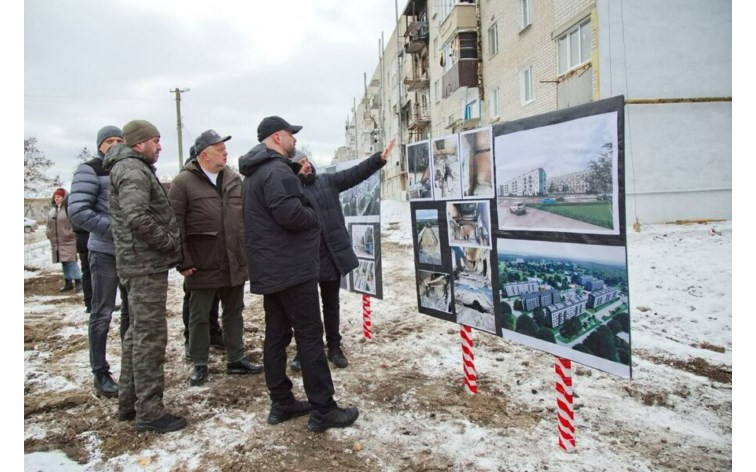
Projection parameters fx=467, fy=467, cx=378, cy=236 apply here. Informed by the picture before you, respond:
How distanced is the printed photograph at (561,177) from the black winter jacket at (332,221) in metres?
1.54

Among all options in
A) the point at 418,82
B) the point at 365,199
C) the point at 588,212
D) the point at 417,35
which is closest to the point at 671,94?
the point at 365,199

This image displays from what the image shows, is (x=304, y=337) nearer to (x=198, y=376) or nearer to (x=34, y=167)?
(x=198, y=376)

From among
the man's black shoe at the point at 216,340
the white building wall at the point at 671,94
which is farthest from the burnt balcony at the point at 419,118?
the man's black shoe at the point at 216,340

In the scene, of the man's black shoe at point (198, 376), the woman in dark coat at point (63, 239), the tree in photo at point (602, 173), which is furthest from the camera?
the woman in dark coat at point (63, 239)

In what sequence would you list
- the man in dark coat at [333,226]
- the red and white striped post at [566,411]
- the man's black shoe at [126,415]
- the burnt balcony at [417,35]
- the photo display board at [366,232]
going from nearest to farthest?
the red and white striped post at [566,411] < the man's black shoe at [126,415] < the man in dark coat at [333,226] < the photo display board at [366,232] < the burnt balcony at [417,35]

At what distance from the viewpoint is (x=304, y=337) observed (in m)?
3.11

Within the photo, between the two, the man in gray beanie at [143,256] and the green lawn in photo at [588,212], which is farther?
the man in gray beanie at [143,256]

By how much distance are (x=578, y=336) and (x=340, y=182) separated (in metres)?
2.45

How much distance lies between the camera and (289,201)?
2.96 m

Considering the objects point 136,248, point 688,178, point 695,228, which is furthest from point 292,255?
point 688,178

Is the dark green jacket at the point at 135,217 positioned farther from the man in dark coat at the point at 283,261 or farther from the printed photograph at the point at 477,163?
the printed photograph at the point at 477,163

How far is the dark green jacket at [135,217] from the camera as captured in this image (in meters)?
3.08

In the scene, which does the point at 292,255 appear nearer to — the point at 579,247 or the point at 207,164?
the point at 207,164

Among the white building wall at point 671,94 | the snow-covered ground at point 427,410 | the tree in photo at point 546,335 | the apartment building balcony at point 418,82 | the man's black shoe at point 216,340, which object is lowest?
the snow-covered ground at point 427,410
